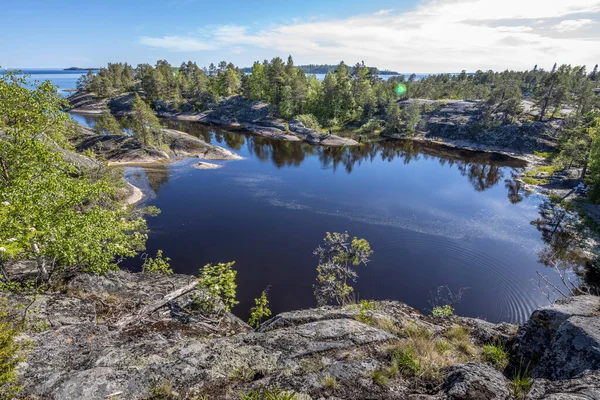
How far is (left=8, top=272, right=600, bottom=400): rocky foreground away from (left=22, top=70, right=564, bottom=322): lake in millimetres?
13683

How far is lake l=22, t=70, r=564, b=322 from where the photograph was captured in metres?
28.3

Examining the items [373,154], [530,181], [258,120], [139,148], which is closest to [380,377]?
[530,181]

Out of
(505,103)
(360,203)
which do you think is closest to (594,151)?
(360,203)

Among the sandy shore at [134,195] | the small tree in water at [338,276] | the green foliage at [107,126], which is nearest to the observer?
the small tree in water at [338,276]

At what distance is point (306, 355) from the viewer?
9.53 metres

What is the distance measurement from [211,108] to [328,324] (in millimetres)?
133514

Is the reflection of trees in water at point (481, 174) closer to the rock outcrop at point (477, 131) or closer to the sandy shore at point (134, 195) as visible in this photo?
the rock outcrop at point (477, 131)

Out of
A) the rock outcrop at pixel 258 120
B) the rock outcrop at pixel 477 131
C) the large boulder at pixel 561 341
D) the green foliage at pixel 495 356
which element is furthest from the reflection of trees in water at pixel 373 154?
the green foliage at pixel 495 356

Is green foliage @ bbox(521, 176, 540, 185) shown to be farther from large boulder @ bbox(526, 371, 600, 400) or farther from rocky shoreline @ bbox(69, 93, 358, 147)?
large boulder @ bbox(526, 371, 600, 400)

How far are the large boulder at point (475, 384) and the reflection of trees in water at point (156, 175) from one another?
169 feet

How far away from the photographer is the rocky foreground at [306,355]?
7379 millimetres

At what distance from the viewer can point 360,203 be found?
4750 cm

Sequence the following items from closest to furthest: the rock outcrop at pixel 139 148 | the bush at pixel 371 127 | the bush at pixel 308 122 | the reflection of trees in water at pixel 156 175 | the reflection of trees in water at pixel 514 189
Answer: the reflection of trees in water at pixel 514 189
the reflection of trees in water at pixel 156 175
the rock outcrop at pixel 139 148
the bush at pixel 308 122
the bush at pixel 371 127

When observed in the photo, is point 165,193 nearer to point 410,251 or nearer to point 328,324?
point 410,251
